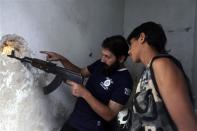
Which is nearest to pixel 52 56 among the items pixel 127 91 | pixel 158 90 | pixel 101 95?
pixel 101 95

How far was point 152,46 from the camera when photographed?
1.31m

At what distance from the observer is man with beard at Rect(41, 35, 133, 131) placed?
1739mm

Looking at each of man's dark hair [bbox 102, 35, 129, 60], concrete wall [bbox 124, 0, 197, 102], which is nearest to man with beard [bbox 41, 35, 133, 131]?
man's dark hair [bbox 102, 35, 129, 60]

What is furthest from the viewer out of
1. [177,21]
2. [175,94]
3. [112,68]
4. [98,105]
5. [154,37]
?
[177,21]

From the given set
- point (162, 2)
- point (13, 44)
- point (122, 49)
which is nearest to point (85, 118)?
point (122, 49)

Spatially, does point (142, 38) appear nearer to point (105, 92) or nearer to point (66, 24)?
point (105, 92)

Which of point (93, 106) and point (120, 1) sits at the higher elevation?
point (120, 1)

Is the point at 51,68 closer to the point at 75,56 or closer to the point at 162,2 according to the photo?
the point at 75,56

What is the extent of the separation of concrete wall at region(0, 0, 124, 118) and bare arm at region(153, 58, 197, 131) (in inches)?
33.7

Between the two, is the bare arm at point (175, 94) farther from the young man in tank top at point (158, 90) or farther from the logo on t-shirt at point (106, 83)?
the logo on t-shirt at point (106, 83)

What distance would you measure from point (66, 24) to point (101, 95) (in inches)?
19.2

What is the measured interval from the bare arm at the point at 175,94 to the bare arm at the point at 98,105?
0.58 metres

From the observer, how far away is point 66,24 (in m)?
2.04

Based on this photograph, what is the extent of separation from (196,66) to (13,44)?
43.0 inches
